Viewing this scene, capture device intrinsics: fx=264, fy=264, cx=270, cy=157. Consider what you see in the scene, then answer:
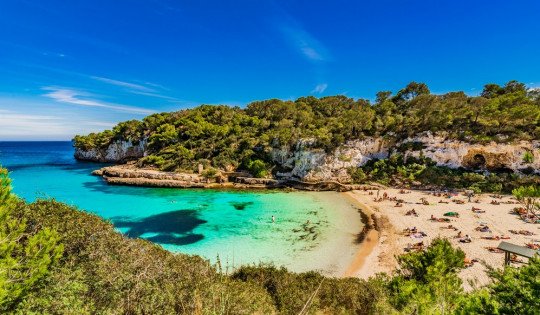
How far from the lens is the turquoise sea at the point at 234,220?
1870cm

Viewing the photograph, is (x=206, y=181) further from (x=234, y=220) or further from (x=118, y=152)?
(x=118, y=152)

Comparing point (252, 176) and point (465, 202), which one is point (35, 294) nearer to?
point (465, 202)

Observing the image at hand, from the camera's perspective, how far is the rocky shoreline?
40125mm

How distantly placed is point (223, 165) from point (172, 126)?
1988cm

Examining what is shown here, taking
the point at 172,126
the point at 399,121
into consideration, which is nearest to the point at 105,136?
the point at 172,126

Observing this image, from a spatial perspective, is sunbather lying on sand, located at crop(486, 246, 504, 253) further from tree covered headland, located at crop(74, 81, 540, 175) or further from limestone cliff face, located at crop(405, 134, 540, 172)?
tree covered headland, located at crop(74, 81, 540, 175)

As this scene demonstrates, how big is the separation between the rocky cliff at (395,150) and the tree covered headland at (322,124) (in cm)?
131

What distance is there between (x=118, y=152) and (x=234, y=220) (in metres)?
55.1

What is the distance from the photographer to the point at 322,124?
49500 millimetres

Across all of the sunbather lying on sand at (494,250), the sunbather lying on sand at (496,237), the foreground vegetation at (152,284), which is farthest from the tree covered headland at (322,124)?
the foreground vegetation at (152,284)

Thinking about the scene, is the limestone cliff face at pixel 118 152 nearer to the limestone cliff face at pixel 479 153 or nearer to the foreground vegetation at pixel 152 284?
the foreground vegetation at pixel 152 284

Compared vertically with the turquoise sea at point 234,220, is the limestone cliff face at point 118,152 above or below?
above

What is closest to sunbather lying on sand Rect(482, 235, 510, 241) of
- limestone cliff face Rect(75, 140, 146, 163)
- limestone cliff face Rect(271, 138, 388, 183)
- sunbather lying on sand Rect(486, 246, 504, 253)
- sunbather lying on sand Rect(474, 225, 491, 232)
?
sunbather lying on sand Rect(474, 225, 491, 232)

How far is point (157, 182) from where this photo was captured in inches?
1672
